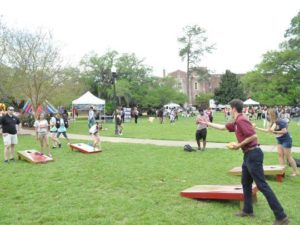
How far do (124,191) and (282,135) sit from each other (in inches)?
162

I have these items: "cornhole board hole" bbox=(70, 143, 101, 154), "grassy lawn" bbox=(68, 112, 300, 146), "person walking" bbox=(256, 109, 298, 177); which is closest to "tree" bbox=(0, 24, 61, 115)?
"grassy lawn" bbox=(68, 112, 300, 146)

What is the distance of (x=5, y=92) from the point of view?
26.8 meters

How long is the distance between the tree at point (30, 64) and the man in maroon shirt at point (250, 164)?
2408 cm

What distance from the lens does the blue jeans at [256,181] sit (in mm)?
5465

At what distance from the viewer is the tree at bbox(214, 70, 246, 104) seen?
75750 millimetres

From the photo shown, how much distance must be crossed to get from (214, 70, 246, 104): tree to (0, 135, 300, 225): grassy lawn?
6417cm

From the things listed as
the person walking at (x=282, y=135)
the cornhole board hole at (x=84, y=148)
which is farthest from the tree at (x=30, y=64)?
the person walking at (x=282, y=135)

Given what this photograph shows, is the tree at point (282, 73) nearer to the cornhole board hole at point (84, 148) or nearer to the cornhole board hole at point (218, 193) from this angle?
the cornhole board hole at point (84, 148)

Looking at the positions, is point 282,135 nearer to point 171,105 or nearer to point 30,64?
point 30,64

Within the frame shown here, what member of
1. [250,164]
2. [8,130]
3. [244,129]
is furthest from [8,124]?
[250,164]

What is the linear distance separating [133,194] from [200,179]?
219 centimetres

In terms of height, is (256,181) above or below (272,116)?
below

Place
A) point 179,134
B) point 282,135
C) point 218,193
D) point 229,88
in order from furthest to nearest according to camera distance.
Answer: point 229,88 → point 179,134 → point 282,135 → point 218,193

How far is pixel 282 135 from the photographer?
29.8ft
